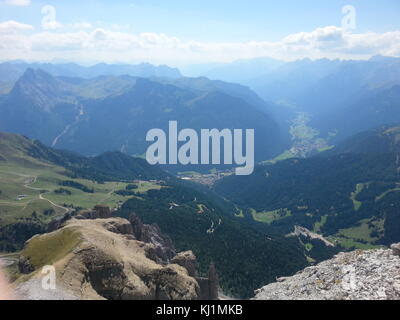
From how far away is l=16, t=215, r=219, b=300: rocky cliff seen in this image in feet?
222

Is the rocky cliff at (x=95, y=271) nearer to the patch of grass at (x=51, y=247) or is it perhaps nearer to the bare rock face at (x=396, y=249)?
the patch of grass at (x=51, y=247)

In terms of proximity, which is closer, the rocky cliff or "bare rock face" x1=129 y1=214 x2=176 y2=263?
the rocky cliff

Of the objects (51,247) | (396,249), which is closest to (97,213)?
(51,247)

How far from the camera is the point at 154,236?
16375 cm

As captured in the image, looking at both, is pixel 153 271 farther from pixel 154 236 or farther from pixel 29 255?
pixel 154 236

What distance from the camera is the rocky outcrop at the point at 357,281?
56.2 m

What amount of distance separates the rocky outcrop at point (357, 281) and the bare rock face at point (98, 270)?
81.5 feet

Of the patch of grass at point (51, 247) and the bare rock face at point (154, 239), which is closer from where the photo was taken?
the patch of grass at point (51, 247)

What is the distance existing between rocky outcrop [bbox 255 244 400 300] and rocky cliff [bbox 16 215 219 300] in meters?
25.3

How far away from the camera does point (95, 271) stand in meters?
74.6

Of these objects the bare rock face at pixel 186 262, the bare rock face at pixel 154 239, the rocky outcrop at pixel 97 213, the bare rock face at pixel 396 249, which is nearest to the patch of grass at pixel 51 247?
the bare rock face at pixel 154 239

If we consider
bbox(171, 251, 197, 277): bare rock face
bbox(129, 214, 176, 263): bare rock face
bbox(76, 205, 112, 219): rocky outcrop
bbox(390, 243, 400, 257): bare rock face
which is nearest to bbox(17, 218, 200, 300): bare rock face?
bbox(171, 251, 197, 277): bare rock face

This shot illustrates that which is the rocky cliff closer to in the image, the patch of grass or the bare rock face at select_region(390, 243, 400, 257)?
the patch of grass

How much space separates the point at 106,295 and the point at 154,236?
91.0 metres
